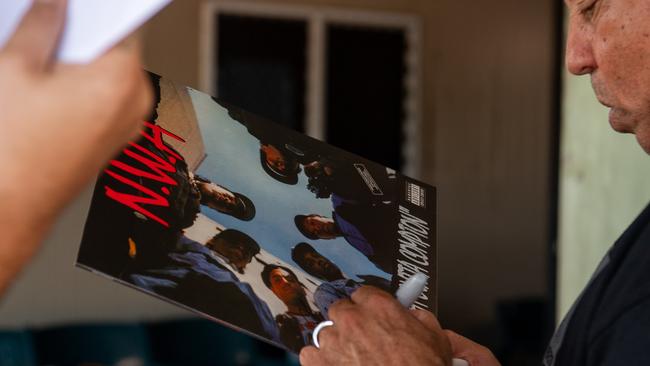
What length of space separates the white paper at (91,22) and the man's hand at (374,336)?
0.59m

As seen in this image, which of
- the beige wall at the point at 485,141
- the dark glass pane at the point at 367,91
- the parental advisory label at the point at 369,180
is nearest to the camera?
the parental advisory label at the point at 369,180

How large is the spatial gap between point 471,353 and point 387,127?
14.7ft

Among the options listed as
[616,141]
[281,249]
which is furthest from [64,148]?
[616,141]

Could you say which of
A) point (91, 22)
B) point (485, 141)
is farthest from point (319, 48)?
point (91, 22)

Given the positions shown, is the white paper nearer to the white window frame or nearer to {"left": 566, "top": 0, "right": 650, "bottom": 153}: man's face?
{"left": 566, "top": 0, "right": 650, "bottom": 153}: man's face

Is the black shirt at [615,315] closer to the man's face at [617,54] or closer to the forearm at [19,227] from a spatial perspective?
the man's face at [617,54]

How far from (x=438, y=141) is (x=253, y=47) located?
1417 millimetres

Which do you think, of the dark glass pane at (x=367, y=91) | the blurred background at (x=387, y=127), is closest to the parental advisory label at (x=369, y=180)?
the blurred background at (x=387, y=127)

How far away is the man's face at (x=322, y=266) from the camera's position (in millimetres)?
835

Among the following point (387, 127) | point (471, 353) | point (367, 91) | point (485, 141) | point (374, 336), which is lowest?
point (485, 141)

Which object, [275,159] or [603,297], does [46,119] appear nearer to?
[275,159]

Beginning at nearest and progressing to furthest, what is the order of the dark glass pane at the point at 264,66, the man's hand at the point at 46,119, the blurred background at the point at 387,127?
the man's hand at the point at 46,119 < the blurred background at the point at 387,127 < the dark glass pane at the point at 264,66

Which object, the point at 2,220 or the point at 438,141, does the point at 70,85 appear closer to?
the point at 2,220

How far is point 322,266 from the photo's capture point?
843 millimetres
